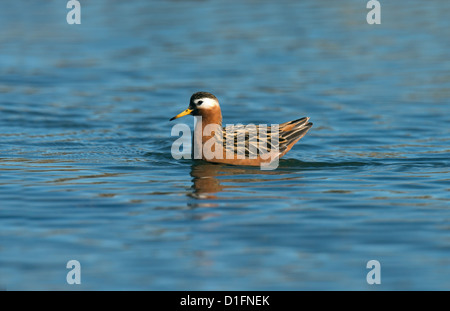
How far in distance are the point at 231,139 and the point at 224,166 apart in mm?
541

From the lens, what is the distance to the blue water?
9984 mm

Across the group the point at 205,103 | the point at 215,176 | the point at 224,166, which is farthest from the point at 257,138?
the point at 215,176

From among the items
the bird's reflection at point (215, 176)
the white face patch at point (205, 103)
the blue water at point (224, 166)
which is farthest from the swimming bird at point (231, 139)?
the blue water at point (224, 166)

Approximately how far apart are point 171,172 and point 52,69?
10968 millimetres

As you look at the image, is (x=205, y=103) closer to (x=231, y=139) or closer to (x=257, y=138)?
(x=231, y=139)

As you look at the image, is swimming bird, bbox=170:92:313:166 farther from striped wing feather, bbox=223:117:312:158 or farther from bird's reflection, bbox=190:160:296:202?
bird's reflection, bbox=190:160:296:202

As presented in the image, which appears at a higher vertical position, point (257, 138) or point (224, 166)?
point (257, 138)

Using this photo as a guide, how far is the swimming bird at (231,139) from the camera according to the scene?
48.9ft

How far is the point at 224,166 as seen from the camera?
14.9 m

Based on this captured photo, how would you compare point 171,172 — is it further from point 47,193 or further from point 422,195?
point 422,195

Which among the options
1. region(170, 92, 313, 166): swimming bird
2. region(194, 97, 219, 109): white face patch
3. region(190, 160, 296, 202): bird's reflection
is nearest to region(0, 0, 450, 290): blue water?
region(190, 160, 296, 202): bird's reflection

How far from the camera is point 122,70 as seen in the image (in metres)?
24.2

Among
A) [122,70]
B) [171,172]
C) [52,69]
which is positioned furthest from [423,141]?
[52,69]

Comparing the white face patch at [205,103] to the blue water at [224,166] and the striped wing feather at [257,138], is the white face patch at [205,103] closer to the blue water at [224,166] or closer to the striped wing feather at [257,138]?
the striped wing feather at [257,138]
